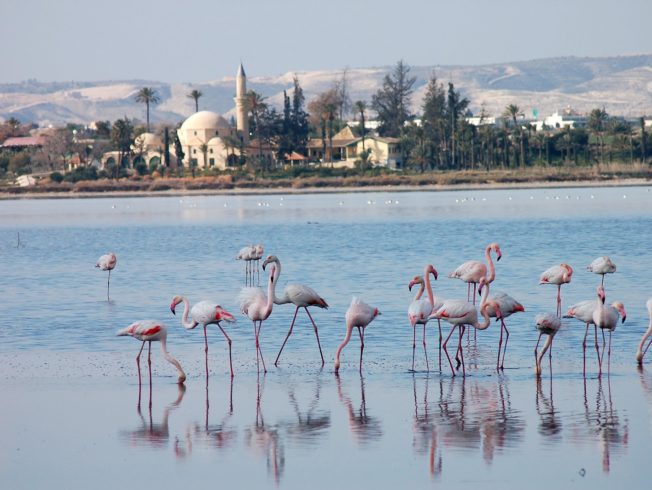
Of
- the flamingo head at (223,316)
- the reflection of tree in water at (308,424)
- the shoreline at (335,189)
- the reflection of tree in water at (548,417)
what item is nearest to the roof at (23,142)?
the shoreline at (335,189)

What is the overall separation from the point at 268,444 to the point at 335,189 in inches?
3848

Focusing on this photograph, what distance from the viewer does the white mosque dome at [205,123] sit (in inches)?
5359

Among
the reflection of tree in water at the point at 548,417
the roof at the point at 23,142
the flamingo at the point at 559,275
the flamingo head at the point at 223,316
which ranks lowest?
the reflection of tree in water at the point at 548,417

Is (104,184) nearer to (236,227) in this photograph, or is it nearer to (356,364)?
(236,227)

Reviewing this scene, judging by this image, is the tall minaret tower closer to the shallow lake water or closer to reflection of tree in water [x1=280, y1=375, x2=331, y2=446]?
the shallow lake water

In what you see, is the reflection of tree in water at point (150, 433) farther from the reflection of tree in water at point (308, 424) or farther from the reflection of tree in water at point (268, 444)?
the reflection of tree in water at point (308, 424)

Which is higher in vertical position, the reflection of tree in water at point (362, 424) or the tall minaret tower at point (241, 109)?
the tall minaret tower at point (241, 109)

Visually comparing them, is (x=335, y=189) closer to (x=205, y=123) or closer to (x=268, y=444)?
(x=205, y=123)

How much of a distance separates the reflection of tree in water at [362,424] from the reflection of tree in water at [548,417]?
61.2 inches

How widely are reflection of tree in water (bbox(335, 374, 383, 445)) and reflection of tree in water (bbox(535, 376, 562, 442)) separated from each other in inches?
61.2

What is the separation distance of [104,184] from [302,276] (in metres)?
Answer: 88.8

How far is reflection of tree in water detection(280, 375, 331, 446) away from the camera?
37.4 feet

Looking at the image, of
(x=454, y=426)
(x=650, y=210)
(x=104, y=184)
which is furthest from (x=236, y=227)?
(x=104, y=184)

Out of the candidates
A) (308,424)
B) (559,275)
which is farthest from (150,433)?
(559,275)
